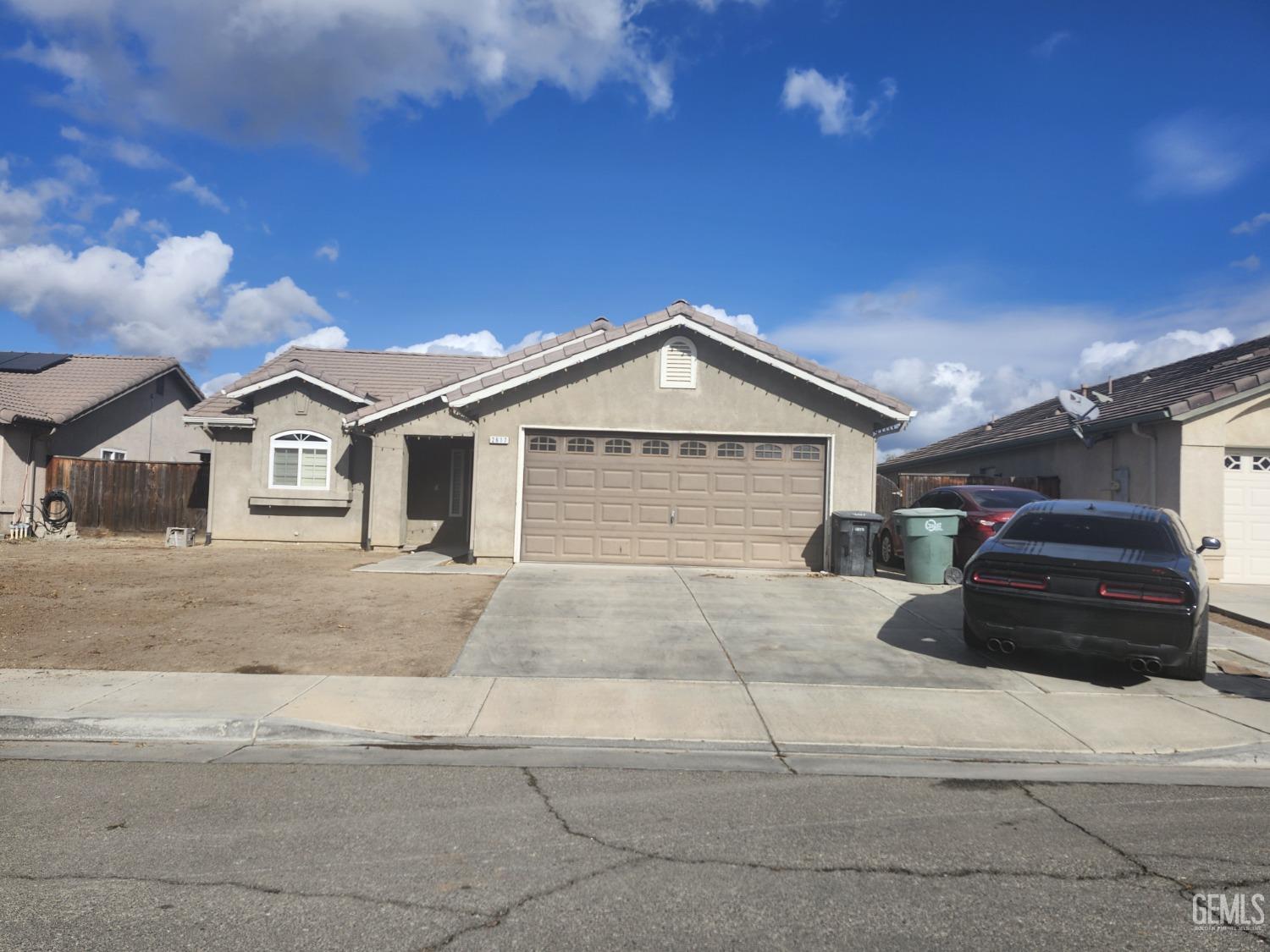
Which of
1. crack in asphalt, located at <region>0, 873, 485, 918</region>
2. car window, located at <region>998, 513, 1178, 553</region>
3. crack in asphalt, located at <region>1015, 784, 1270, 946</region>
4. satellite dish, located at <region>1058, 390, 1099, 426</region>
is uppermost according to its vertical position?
satellite dish, located at <region>1058, 390, 1099, 426</region>

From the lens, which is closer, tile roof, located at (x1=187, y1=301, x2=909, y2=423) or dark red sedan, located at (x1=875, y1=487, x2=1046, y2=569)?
dark red sedan, located at (x1=875, y1=487, x2=1046, y2=569)

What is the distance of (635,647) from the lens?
28.8ft

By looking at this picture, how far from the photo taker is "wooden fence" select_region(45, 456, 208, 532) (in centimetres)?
1889

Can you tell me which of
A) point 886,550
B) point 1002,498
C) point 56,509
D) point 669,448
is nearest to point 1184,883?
point 669,448

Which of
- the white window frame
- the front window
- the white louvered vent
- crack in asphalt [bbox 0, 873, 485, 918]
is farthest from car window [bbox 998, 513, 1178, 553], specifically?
the front window

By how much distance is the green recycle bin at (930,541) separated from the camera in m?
12.9

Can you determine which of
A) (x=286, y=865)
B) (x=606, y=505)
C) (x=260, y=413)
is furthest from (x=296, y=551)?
(x=286, y=865)

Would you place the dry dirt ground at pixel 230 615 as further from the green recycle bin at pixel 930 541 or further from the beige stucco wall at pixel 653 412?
the green recycle bin at pixel 930 541

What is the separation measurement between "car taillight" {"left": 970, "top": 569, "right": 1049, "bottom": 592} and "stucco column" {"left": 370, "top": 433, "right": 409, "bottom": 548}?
11.6 meters

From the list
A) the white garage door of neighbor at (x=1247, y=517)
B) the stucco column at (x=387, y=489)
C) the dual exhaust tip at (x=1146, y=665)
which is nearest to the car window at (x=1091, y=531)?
the dual exhaust tip at (x=1146, y=665)

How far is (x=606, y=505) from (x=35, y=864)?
35.5 feet

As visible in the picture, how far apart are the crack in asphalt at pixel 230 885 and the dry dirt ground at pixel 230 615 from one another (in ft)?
12.9

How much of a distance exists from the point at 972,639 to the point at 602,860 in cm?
589

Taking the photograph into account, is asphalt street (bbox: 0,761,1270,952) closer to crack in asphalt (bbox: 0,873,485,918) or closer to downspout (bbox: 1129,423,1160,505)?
crack in asphalt (bbox: 0,873,485,918)
